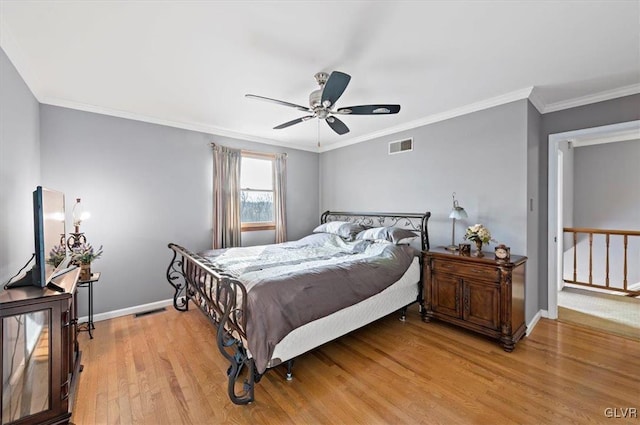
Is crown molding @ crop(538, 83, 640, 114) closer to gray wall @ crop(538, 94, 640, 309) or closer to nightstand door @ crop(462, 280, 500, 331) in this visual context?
gray wall @ crop(538, 94, 640, 309)

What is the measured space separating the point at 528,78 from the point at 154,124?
4543mm

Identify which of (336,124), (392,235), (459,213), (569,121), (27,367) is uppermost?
(569,121)

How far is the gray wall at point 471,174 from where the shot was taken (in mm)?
3014

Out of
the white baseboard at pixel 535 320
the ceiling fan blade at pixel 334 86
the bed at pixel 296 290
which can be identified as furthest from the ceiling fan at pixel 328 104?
the white baseboard at pixel 535 320

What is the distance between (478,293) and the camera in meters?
2.88

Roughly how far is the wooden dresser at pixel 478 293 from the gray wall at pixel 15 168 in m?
3.97

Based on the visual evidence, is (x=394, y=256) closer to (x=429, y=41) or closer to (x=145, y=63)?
(x=429, y=41)

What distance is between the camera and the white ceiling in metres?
1.74

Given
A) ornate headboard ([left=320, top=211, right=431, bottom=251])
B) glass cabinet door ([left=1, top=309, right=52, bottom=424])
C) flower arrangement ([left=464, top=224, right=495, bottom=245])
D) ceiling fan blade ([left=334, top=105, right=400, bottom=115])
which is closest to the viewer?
glass cabinet door ([left=1, top=309, right=52, bottom=424])

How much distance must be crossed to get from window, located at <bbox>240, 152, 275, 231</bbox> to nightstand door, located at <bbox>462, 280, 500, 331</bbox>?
3317 mm

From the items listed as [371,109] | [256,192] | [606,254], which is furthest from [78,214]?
[606,254]

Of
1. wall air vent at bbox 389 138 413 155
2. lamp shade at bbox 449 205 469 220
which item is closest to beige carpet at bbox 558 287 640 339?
lamp shade at bbox 449 205 469 220

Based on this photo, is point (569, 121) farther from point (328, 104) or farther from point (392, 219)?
point (328, 104)

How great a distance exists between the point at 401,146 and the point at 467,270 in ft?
6.97
